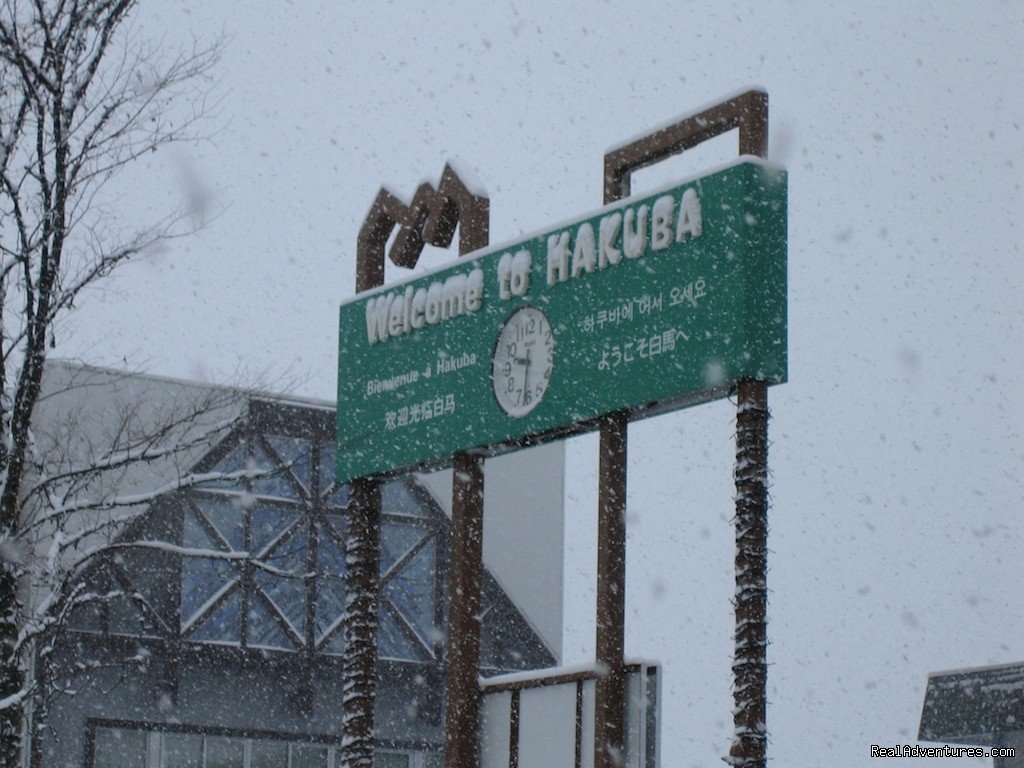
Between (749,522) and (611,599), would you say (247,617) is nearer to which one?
(611,599)

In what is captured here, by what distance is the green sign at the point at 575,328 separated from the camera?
32.4 ft

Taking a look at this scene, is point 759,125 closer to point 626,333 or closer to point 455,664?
point 626,333

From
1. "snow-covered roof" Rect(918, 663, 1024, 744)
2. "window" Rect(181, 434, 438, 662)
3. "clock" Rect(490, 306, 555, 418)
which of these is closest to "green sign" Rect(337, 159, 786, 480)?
"clock" Rect(490, 306, 555, 418)

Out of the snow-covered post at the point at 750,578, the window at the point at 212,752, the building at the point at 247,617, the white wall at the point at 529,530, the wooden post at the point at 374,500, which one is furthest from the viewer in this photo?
the white wall at the point at 529,530

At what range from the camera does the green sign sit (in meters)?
9.87

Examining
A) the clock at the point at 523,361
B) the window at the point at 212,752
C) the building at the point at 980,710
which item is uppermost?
the clock at the point at 523,361

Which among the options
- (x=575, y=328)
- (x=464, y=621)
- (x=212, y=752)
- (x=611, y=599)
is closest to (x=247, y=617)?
(x=212, y=752)

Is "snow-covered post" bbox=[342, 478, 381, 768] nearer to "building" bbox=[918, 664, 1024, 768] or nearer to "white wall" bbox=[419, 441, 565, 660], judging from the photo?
"white wall" bbox=[419, 441, 565, 660]

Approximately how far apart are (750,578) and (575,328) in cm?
229

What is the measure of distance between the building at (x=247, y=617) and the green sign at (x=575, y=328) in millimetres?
8615

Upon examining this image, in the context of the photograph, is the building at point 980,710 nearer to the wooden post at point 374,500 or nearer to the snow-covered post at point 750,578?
the wooden post at point 374,500

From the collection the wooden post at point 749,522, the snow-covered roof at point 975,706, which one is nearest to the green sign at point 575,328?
the wooden post at point 749,522

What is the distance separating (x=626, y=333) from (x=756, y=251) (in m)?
1.04

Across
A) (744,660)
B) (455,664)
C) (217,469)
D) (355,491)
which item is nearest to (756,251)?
(744,660)
